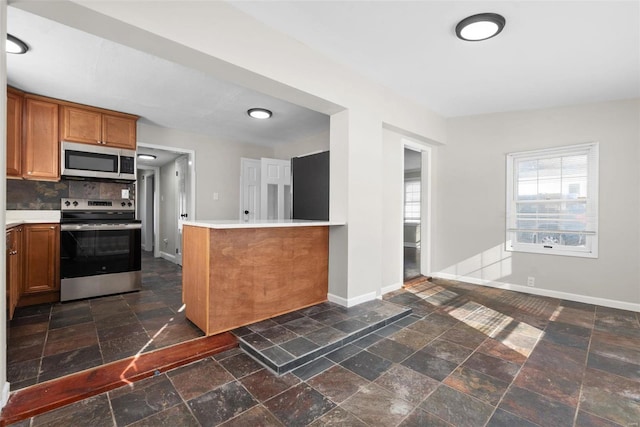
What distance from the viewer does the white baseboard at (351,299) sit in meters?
3.19

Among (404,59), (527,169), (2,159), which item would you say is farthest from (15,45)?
(527,169)

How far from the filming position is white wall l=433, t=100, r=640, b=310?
136 inches

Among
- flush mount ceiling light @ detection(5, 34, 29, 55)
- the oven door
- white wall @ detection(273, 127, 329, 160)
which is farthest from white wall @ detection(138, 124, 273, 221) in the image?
flush mount ceiling light @ detection(5, 34, 29, 55)

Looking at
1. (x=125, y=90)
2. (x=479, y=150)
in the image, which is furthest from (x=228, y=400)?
(x=479, y=150)

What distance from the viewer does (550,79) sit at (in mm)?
3162

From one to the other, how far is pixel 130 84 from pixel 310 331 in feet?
10.0

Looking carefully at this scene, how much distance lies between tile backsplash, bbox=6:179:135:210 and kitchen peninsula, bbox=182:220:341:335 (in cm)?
195

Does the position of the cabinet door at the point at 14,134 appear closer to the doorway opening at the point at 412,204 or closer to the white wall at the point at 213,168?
the white wall at the point at 213,168

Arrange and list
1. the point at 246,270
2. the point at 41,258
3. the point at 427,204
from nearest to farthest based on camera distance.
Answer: the point at 246,270 < the point at 41,258 < the point at 427,204

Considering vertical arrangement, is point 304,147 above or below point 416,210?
above

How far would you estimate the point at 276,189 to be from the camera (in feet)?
16.6

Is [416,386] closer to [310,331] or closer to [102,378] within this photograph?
[310,331]

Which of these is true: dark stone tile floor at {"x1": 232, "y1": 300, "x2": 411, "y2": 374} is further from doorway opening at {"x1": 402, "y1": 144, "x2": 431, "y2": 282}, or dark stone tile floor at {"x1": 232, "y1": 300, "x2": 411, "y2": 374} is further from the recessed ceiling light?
the recessed ceiling light

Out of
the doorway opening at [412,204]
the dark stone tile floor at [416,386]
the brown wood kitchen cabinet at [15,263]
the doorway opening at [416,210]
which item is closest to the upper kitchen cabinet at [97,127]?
the brown wood kitchen cabinet at [15,263]
